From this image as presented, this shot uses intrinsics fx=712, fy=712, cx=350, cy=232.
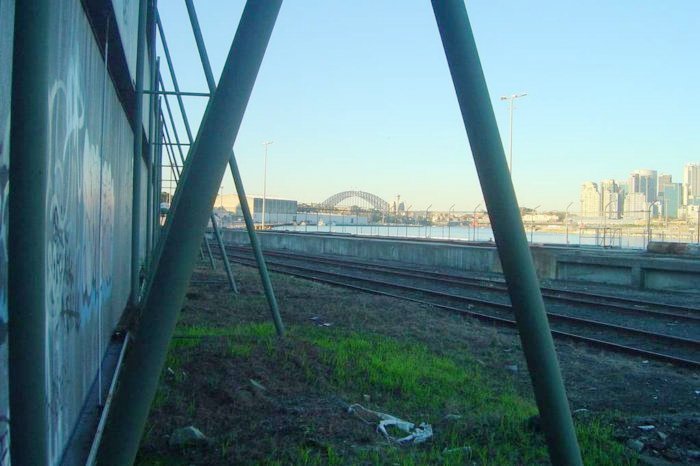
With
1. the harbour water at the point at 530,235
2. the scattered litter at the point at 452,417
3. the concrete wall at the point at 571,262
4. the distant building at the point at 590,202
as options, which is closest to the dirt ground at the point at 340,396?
the scattered litter at the point at 452,417

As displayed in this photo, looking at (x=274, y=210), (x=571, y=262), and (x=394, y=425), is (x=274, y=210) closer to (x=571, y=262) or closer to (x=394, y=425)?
(x=571, y=262)

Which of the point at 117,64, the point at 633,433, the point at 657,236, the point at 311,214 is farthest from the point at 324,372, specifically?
the point at 311,214

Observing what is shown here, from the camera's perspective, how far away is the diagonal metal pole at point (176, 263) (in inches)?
71.6

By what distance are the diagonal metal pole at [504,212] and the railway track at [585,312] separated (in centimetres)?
838

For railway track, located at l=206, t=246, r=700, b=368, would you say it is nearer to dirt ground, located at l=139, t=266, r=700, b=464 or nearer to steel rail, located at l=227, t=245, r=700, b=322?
steel rail, located at l=227, t=245, r=700, b=322

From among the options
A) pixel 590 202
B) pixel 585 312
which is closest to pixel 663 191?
pixel 590 202

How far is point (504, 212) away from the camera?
218cm

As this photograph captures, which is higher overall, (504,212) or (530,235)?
(504,212)

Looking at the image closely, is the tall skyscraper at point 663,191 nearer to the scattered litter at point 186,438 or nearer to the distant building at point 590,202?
the distant building at point 590,202

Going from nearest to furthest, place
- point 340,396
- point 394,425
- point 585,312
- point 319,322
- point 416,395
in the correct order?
point 394,425
point 340,396
point 416,395
point 319,322
point 585,312

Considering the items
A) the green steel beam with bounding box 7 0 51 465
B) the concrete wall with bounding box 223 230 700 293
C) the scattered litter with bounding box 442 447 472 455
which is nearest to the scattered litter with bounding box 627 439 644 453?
the scattered litter with bounding box 442 447 472 455

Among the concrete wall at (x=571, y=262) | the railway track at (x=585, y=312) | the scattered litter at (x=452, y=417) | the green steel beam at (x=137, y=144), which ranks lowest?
the railway track at (x=585, y=312)

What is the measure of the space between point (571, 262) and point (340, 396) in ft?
62.1

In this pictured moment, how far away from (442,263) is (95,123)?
2481 centimetres
